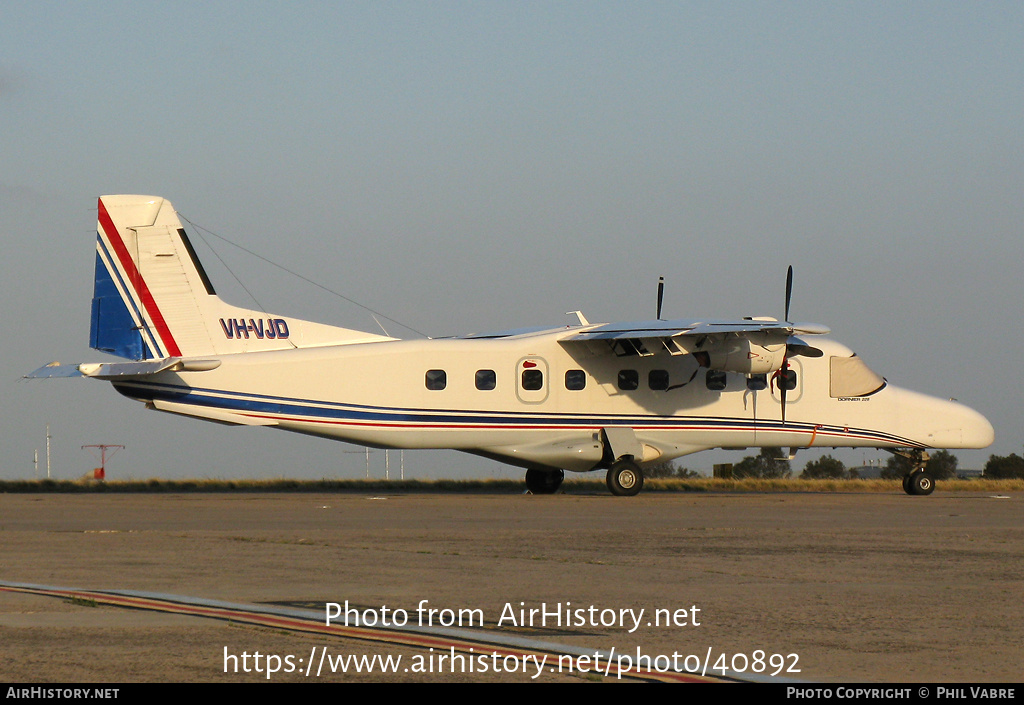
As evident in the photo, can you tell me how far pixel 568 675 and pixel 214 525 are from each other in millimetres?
10454

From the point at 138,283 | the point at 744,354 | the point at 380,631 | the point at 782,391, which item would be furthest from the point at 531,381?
the point at 380,631

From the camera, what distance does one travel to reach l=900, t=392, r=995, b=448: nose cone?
24.8m

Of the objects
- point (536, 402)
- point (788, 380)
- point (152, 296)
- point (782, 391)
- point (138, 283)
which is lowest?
point (536, 402)

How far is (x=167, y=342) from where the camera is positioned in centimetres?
2195

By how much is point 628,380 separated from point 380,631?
17.0m

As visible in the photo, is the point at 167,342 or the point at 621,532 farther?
the point at 167,342

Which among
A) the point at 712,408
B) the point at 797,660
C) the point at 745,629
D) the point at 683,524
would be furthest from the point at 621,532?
the point at 712,408

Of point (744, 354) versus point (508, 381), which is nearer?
point (744, 354)

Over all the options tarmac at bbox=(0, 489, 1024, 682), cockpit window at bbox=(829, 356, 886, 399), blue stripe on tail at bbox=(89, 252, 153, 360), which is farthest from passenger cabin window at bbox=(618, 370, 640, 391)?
blue stripe on tail at bbox=(89, 252, 153, 360)

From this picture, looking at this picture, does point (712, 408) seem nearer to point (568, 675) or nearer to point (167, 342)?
point (167, 342)

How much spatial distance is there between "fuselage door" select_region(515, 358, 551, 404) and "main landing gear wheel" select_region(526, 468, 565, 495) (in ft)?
9.23

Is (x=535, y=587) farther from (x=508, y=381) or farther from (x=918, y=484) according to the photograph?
(x=918, y=484)

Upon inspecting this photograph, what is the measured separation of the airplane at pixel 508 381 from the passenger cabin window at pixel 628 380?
1.2 inches

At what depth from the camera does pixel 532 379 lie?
2341 centimetres
